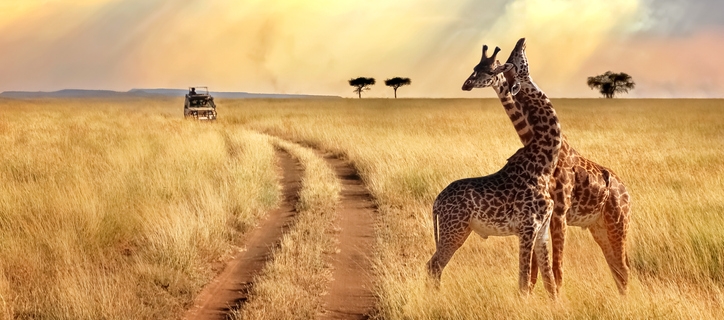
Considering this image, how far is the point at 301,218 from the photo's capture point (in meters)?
9.90

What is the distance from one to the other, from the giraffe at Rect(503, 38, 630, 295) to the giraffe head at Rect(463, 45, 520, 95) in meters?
0.10

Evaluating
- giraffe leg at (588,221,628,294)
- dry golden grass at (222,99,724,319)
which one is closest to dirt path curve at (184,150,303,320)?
dry golden grass at (222,99,724,319)

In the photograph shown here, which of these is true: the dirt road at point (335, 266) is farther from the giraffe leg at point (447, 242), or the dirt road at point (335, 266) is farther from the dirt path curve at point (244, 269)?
the giraffe leg at point (447, 242)

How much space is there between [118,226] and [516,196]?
6.23 m

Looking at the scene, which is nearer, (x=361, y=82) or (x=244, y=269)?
(x=244, y=269)

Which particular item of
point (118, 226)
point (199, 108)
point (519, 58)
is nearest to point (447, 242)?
point (519, 58)

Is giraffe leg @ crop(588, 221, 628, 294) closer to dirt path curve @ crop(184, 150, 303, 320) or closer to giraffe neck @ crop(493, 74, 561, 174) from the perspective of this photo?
giraffe neck @ crop(493, 74, 561, 174)

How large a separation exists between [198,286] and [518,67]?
14.3ft

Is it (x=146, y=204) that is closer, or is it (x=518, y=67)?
(x=518, y=67)

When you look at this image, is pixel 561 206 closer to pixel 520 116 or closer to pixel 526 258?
pixel 526 258

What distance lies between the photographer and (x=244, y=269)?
7.54 m

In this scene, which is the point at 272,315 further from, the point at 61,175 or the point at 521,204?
the point at 61,175

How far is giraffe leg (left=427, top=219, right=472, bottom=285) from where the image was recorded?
16.2 feet

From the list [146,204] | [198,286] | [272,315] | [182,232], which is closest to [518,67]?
[272,315]
